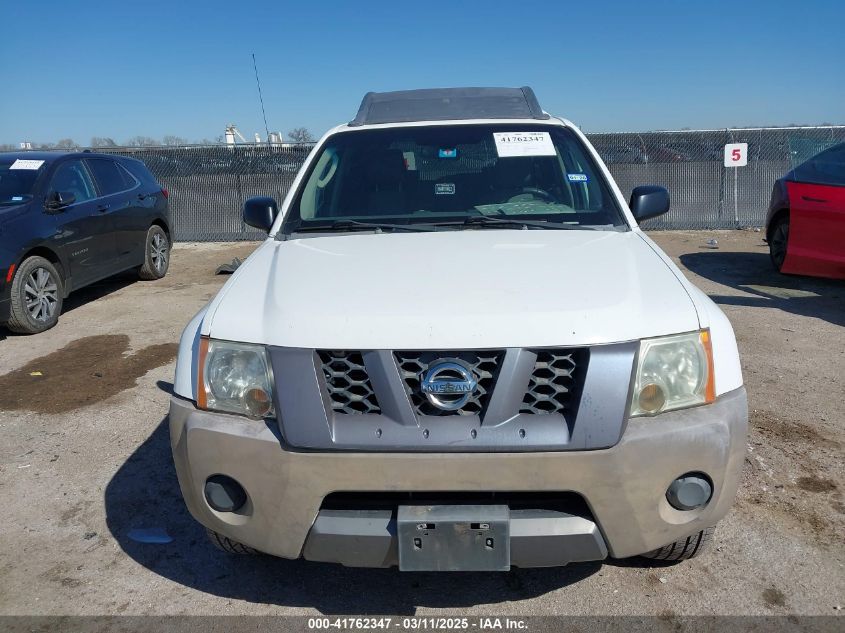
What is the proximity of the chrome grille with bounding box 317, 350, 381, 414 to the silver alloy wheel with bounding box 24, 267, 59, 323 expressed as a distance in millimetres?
5786

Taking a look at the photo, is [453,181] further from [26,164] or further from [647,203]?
[26,164]

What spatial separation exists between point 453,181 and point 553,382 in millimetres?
1799

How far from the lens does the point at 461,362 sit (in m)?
2.31

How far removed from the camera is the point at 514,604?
281 centimetres

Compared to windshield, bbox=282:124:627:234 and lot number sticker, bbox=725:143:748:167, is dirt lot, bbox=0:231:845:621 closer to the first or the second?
windshield, bbox=282:124:627:234

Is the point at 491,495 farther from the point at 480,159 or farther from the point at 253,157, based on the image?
the point at 253,157

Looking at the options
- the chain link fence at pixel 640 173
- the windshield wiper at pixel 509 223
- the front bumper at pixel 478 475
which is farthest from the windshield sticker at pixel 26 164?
the front bumper at pixel 478 475

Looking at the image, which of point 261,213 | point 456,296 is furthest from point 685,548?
point 261,213

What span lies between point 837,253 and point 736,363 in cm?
566

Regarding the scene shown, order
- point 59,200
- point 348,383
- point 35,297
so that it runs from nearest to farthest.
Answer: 1. point 348,383
2. point 35,297
3. point 59,200

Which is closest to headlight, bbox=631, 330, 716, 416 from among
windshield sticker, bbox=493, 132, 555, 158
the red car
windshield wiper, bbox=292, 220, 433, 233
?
windshield wiper, bbox=292, 220, 433, 233

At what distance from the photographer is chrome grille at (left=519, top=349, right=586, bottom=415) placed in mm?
2320

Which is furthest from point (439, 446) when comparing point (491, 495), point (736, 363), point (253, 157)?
point (253, 157)

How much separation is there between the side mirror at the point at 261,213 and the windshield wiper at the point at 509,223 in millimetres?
963
